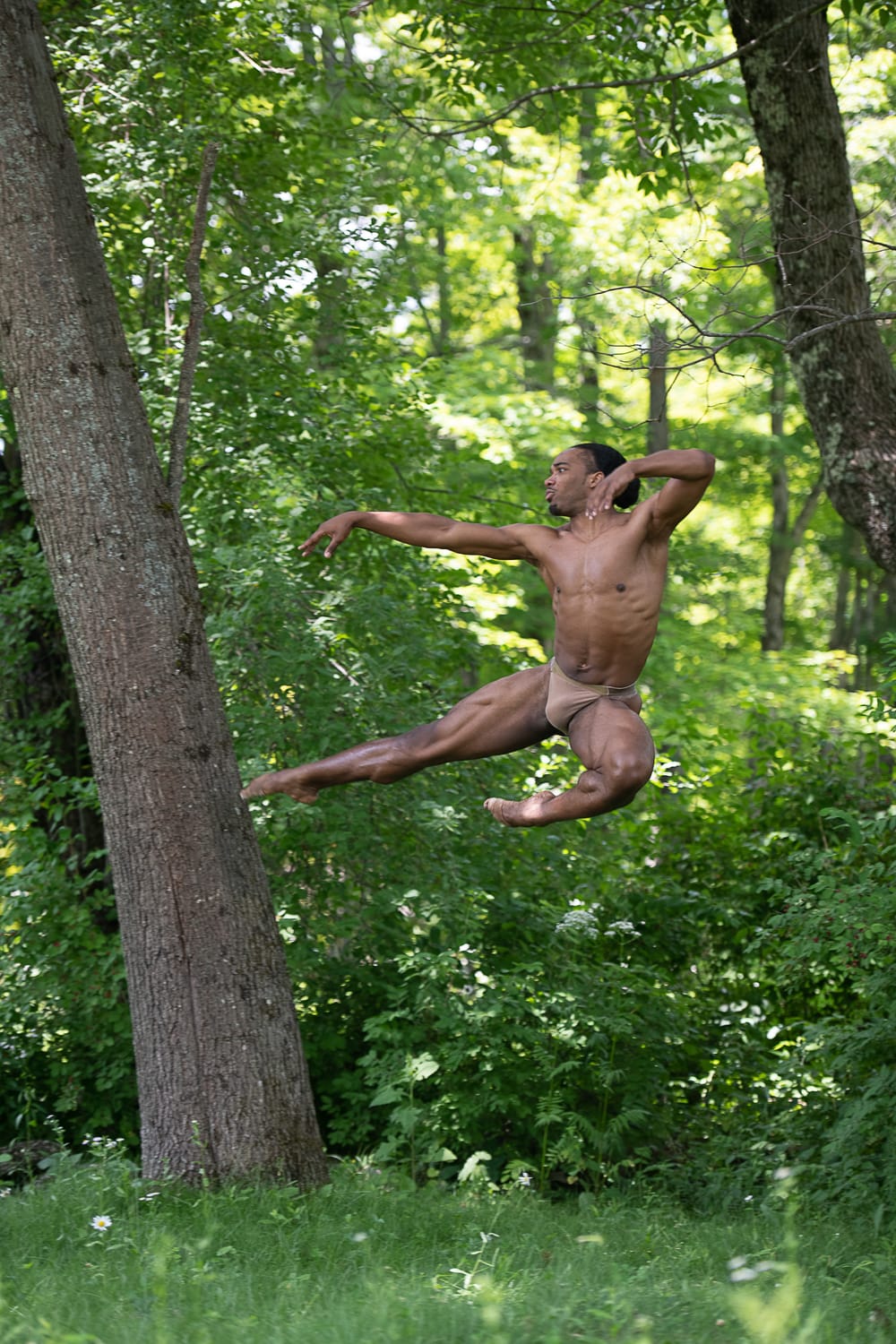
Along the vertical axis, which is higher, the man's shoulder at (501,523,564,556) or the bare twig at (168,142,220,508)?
the bare twig at (168,142,220,508)

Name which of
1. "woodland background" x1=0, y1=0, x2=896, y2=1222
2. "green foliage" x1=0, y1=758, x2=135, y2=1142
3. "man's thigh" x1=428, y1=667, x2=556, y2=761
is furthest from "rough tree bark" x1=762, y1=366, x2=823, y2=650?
"man's thigh" x1=428, y1=667, x2=556, y2=761

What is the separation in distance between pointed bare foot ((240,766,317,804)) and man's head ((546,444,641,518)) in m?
1.52

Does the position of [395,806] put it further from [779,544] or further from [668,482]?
[779,544]

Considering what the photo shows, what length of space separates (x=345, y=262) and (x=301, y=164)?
1.17 meters

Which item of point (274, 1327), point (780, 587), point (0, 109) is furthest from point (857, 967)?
point (780, 587)

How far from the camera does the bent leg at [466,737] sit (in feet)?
17.3

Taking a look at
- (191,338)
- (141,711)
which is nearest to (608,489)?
(141,711)

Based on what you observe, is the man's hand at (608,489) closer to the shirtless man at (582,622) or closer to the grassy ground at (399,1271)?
the shirtless man at (582,622)

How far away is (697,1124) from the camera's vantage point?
8148 mm

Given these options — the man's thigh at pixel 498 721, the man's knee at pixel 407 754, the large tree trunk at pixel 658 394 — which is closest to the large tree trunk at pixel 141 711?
the man's knee at pixel 407 754

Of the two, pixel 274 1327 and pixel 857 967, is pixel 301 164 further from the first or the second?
pixel 274 1327

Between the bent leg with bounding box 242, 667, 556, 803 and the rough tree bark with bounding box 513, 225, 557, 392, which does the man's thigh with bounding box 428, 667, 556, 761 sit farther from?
the rough tree bark with bounding box 513, 225, 557, 392

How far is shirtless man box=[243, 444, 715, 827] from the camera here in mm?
4781

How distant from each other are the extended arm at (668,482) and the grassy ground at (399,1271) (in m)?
2.35
